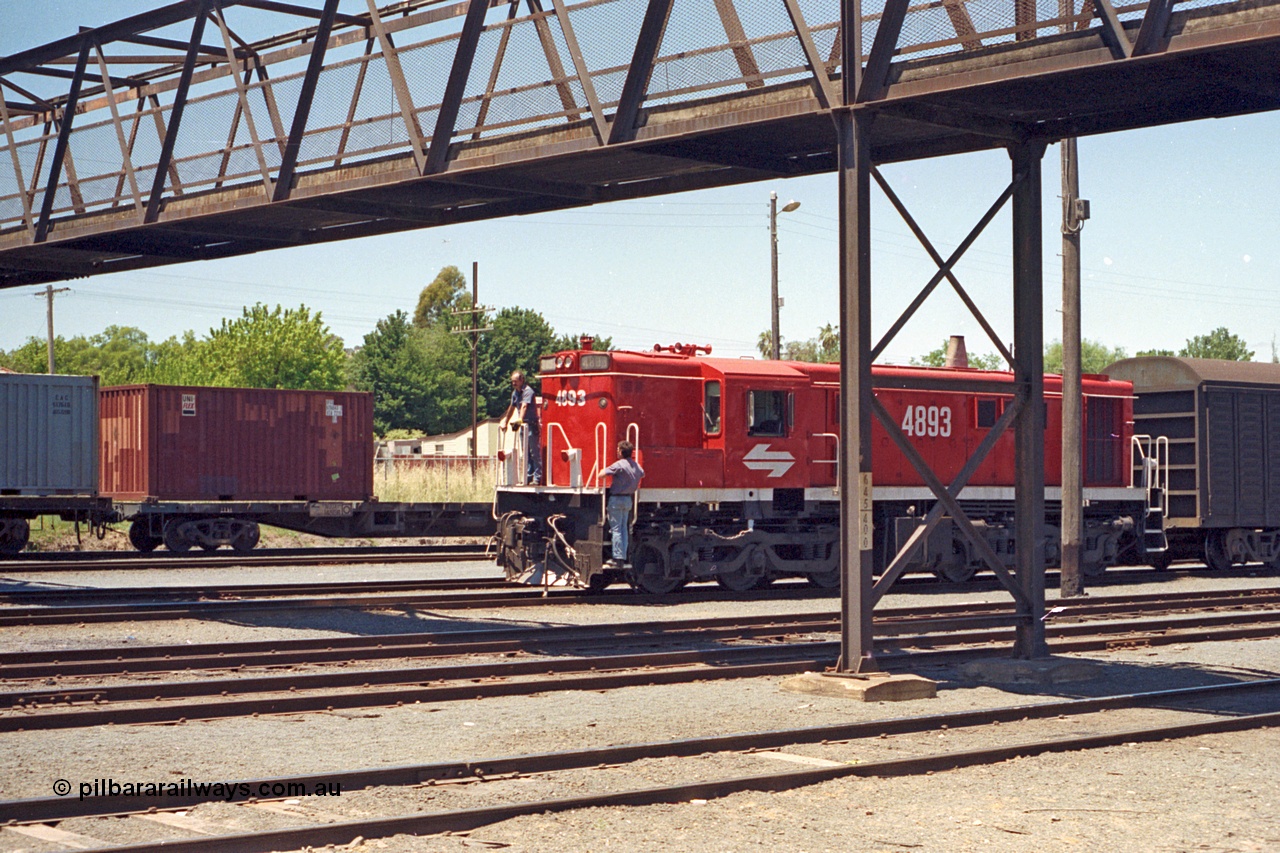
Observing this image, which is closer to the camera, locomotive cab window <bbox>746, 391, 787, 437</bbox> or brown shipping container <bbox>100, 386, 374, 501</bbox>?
locomotive cab window <bbox>746, 391, 787, 437</bbox>

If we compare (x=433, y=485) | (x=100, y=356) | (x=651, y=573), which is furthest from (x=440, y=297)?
(x=651, y=573)

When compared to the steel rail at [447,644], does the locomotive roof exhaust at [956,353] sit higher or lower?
higher

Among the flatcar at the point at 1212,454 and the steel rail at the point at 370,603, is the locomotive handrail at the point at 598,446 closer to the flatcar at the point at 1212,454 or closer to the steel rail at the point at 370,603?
the steel rail at the point at 370,603

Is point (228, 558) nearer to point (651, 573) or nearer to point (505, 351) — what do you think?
point (651, 573)

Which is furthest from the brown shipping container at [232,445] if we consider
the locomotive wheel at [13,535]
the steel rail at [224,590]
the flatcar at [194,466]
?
the steel rail at [224,590]

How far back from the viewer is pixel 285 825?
698 cm

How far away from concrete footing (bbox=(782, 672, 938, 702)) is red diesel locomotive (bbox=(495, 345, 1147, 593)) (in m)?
7.61

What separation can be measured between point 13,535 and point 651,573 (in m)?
14.4

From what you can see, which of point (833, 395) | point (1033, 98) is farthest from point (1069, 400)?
point (1033, 98)

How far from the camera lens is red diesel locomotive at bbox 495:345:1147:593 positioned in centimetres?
2000

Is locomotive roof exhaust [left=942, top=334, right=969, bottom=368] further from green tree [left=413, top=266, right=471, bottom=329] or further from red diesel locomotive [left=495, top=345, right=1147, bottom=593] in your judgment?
green tree [left=413, top=266, right=471, bottom=329]

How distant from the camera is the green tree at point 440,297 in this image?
13350 cm

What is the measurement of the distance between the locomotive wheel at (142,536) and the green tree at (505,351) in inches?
3046

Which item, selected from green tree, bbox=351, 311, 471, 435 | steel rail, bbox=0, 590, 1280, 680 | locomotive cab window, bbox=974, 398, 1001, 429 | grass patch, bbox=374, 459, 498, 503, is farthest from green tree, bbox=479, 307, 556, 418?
steel rail, bbox=0, 590, 1280, 680
